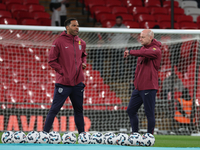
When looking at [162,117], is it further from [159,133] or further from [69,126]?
[69,126]

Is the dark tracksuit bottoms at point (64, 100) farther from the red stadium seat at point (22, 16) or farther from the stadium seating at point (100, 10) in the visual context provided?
the stadium seating at point (100, 10)

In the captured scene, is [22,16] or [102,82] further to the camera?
[22,16]

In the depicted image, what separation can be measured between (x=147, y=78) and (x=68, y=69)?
3.76 feet

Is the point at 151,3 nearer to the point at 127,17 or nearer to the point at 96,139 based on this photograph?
the point at 127,17

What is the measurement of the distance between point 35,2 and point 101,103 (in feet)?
16.5

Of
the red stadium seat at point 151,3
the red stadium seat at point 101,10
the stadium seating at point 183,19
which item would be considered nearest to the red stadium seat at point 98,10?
the red stadium seat at point 101,10

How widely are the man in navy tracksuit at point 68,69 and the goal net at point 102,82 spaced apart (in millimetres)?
2136

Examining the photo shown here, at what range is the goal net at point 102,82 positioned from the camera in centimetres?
774

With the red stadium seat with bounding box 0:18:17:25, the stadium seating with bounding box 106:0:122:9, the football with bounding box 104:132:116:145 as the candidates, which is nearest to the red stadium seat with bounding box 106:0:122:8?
the stadium seating with bounding box 106:0:122:9

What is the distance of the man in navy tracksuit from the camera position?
486cm

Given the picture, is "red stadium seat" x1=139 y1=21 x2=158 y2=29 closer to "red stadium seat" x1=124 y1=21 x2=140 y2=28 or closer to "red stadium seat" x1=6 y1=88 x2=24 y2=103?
"red stadium seat" x1=124 y1=21 x2=140 y2=28

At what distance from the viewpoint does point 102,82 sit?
877cm

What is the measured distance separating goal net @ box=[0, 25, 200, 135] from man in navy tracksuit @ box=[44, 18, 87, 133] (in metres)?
2.14

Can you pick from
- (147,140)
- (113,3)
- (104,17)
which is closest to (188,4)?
(113,3)
